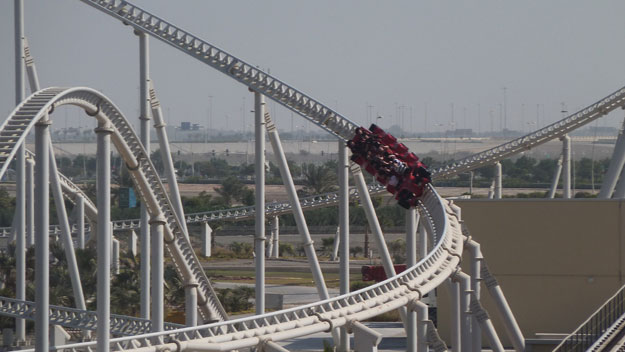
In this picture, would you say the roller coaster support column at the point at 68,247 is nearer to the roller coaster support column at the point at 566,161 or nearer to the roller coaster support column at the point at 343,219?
the roller coaster support column at the point at 343,219

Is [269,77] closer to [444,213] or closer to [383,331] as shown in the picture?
[444,213]

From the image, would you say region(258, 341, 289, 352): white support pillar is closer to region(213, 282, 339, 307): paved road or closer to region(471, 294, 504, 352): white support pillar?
region(471, 294, 504, 352): white support pillar

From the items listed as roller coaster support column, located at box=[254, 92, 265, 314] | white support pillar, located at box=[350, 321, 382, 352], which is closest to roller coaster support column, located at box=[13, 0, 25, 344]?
roller coaster support column, located at box=[254, 92, 265, 314]

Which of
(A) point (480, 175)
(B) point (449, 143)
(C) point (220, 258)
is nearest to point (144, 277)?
(C) point (220, 258)

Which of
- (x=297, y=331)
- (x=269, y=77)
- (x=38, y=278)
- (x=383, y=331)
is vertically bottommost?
(x=383, y=331)

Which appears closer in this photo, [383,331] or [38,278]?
[38,278]

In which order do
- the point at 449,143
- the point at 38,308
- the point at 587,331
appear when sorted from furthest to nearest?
the point at 449,143, the point at 587,331, the point at 38,308
